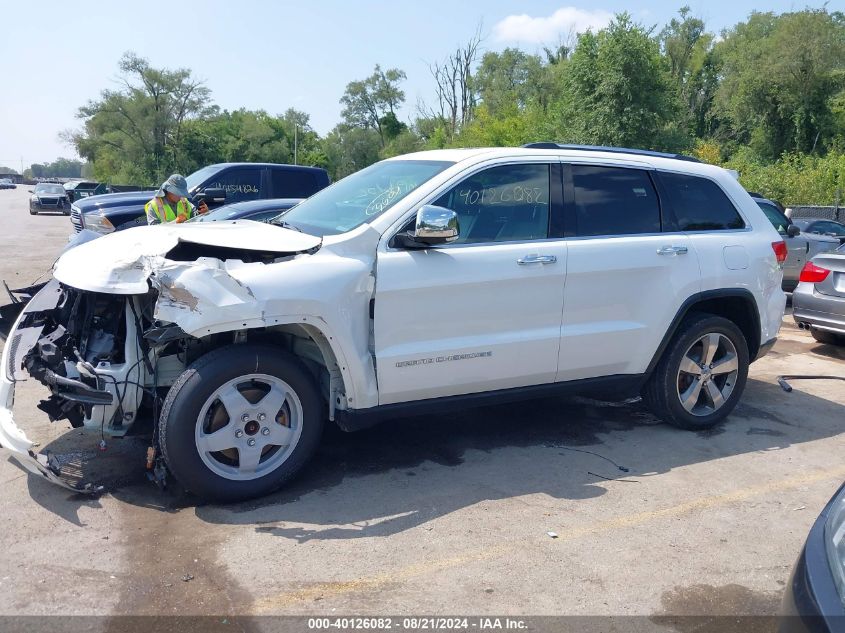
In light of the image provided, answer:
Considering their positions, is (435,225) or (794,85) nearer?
(435,225)

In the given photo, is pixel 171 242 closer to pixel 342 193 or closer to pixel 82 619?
pixel 342 193

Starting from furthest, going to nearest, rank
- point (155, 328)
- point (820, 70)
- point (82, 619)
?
1. point (820, 70)
2. point (155, 328)
3. point (82, 619)

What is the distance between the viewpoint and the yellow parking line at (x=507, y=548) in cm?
334

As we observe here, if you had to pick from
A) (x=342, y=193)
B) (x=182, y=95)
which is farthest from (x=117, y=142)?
(x=342, y=193)

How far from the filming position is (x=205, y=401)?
157 inches

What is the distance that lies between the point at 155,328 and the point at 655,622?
9.40 feet

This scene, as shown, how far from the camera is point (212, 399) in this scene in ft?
13.3

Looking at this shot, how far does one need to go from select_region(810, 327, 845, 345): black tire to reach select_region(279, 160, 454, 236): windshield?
20.9 feet

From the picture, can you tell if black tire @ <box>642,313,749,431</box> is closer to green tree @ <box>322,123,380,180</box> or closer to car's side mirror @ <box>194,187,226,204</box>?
car's side mirror @ <box>194,187,226,204</box>

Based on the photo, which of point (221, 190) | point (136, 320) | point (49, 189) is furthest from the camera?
point (49, 189)

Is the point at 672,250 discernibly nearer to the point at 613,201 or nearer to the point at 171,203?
the point at 613,201

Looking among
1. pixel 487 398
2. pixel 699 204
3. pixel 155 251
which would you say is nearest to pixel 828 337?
pixel 699 204

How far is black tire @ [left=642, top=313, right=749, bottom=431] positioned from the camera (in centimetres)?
551

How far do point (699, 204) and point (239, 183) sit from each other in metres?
9.18
